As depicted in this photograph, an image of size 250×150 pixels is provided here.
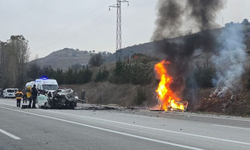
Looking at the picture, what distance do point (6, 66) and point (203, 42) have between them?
60.6m

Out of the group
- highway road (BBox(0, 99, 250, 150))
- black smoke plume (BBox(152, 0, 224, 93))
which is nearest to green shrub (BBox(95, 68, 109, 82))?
black smoke plume (BBox(152, 0, 224, 93))

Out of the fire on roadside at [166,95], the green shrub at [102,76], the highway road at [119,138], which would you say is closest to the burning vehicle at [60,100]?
the fire on roadside at [166,95]

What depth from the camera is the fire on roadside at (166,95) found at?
85.2 feet

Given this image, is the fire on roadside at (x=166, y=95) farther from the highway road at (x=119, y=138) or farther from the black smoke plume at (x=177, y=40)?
the highway road at (x=119, y=138)

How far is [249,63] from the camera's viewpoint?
27.4 metres

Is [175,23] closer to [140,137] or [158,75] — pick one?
[158,75]

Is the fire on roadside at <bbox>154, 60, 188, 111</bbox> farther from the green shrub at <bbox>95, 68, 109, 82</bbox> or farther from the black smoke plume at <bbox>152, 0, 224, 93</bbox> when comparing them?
the green shrub at <bbox>95, 68, 109, 82</bbox>

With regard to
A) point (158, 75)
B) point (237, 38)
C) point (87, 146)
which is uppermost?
point (237, 38)

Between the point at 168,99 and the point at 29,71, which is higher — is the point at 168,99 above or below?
below

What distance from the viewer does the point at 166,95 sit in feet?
88.3

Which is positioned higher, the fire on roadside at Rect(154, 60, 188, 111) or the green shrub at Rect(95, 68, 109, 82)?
the green shrub at Rect(95, 68, 109, 82)

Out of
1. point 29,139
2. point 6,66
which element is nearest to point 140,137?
point 29,139

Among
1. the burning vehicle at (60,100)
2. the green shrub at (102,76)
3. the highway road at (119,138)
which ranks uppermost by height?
the green shrub at (102,76)

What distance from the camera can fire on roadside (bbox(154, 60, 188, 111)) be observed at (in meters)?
26.0
